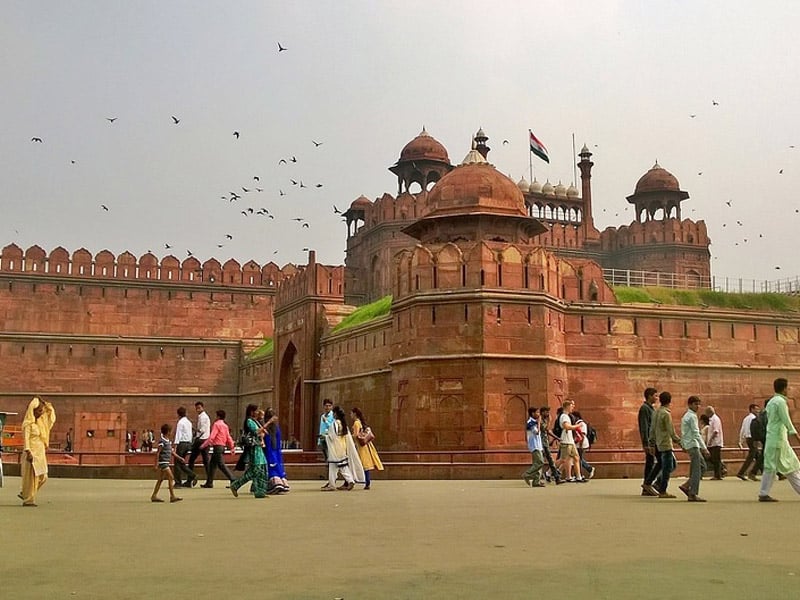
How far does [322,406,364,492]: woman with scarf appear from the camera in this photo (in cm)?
1175

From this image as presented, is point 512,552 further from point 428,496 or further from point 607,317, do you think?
point 607,317

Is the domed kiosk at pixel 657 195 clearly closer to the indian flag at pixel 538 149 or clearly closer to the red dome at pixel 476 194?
the indian flag at pixel 538 149

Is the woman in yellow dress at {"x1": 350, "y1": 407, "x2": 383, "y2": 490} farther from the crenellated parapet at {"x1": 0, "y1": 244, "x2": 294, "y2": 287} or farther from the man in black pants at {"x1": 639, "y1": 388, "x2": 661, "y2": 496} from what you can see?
the crenellated parapet at {"x1": 0, "y1": 244, "x2": 294, "y2": 287}

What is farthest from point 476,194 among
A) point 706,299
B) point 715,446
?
point 715,446

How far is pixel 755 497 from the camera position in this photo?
9773 millimetres

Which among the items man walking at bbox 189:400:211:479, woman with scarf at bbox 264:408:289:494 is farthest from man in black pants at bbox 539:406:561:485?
man walking at bbox 189:400:211:479

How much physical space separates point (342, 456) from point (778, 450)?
536 cm

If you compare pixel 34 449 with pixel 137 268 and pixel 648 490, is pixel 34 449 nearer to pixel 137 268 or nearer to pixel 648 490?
pixel 648 490

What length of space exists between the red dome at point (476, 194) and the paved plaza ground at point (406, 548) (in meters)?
11.0

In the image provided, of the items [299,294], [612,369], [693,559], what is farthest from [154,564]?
[299,294]

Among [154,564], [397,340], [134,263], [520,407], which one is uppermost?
[134,263]

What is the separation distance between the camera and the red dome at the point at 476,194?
20062mm

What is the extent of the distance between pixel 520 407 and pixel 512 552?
39.2 ft

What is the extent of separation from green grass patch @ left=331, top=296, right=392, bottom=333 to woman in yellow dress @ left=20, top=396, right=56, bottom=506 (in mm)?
12386
